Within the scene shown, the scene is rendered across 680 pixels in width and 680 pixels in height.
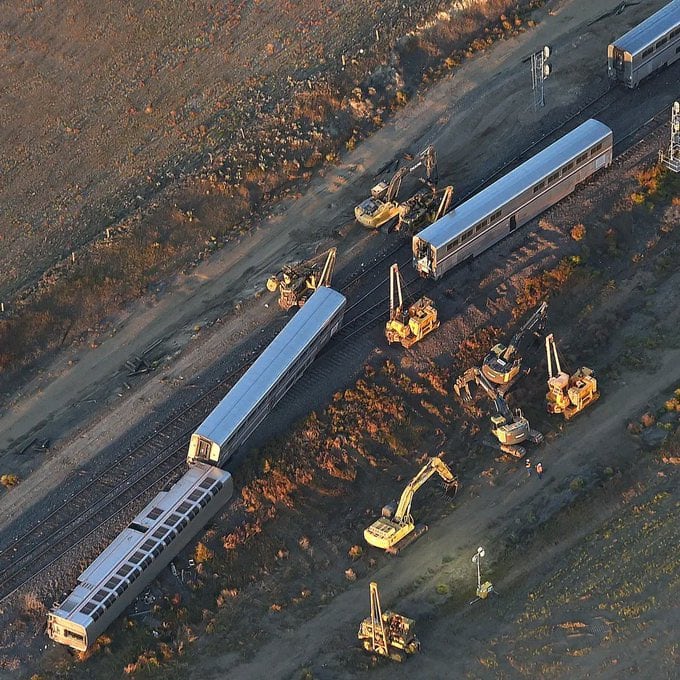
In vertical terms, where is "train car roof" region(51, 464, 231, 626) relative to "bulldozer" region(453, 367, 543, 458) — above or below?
above

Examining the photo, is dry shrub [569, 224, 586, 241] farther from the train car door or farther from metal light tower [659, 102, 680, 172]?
the train car door

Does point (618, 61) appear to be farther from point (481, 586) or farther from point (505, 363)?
point (481, 586)

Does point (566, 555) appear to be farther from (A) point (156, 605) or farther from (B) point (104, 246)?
(B) point (104, 246)

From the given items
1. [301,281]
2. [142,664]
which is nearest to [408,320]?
[301,281]

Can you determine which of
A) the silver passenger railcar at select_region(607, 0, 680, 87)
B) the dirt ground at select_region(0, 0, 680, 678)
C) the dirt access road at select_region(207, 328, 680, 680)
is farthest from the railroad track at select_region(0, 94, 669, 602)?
the silver passenger railcar at select_region(607, 0, 680, 87)

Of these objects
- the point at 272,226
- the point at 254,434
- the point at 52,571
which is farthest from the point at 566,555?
the point at 272,226

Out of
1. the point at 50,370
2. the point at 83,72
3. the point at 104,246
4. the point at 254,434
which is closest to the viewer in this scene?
the point at 254,434
